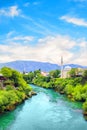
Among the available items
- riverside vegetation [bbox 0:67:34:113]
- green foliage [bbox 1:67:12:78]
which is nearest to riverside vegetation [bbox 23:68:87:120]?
riverside vegetation [bbox 0:67:34:113]

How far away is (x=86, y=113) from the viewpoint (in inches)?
1246

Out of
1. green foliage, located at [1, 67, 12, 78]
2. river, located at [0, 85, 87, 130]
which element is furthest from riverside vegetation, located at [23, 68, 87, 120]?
green foliage, located at [1, 67, 12, 78]

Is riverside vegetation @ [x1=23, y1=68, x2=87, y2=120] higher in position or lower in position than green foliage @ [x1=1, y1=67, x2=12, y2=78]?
lower

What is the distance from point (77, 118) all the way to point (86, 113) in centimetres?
188

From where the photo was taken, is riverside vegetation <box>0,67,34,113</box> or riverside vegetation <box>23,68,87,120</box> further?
riverside vegetation <box>23,68,87,120</box>

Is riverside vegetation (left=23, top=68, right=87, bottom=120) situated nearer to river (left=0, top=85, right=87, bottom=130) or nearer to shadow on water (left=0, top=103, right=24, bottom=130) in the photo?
river (left=0, top=85, right=87, bottom=130)

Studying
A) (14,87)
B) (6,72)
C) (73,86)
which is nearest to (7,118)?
(14,87)

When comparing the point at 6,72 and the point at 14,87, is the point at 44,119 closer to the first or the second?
the point at 14,87

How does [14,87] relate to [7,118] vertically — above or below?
above

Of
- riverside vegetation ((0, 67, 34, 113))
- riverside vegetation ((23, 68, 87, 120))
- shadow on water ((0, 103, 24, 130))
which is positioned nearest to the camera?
shadow on water ((0, 103, 24, 130))

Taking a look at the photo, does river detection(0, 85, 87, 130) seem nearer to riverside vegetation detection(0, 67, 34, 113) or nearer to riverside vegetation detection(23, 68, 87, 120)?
riverside vegetation detection(23, 68, 87, 120)

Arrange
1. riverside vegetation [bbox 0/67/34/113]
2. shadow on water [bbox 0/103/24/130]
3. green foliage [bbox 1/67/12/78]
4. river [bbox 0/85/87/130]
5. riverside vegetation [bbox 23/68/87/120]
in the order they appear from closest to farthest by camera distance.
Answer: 1. river [bbox 0/85/87/130]
2. shadow on water [bbox 0/103/24/130]
3. riverside vegetation [bbox 0/67/34/113]
4. riverside vegetation [bbox 23/68/87/120]
5. green foliage [bbox 1/67/12/78]

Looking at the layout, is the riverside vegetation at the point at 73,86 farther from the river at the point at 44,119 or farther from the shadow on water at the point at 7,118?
the shadow on water at the point at 7,118

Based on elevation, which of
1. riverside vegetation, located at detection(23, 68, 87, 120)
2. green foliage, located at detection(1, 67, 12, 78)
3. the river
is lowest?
the river
